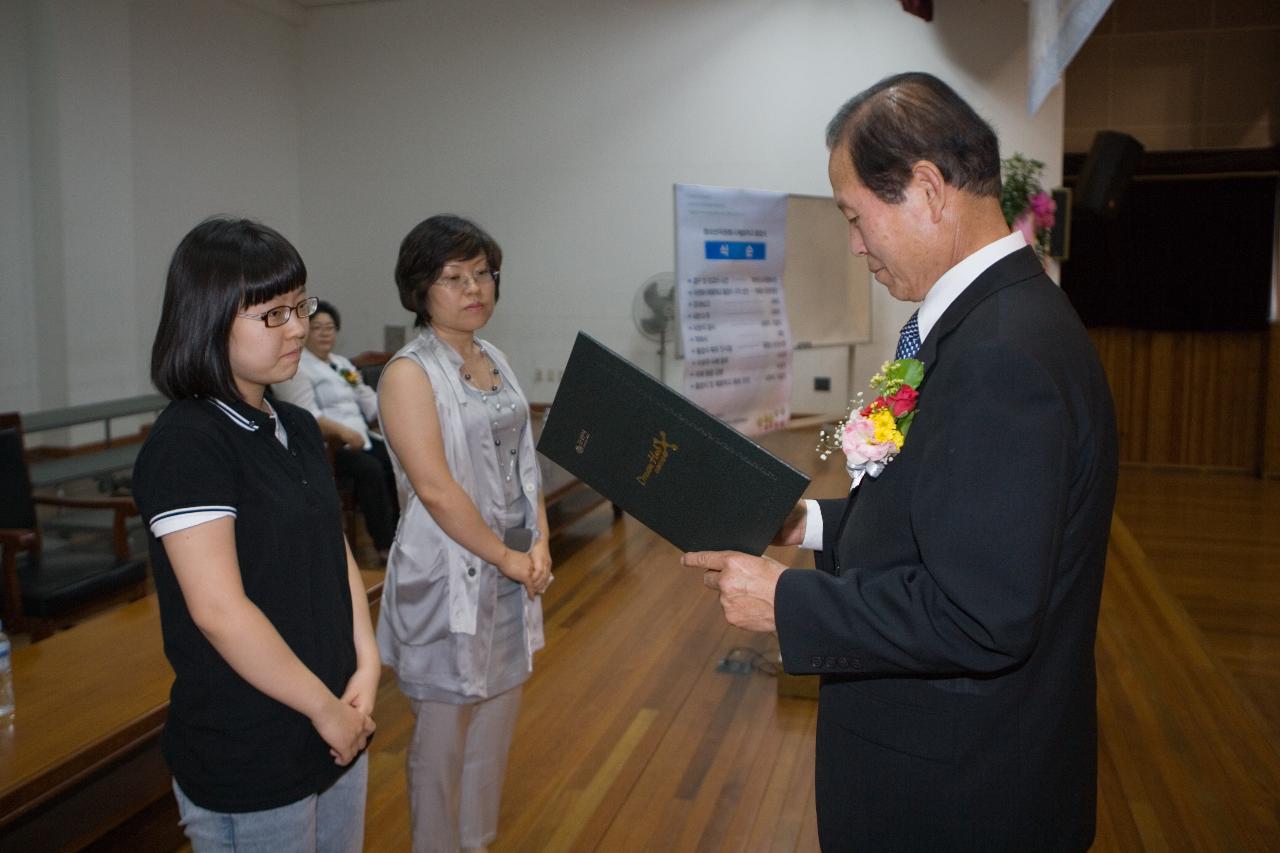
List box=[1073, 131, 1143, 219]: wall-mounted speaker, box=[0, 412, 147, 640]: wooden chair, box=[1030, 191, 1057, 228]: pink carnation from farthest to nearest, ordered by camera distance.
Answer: box=[1073, 131, 1143, 219]: wall-mounted speaker → box=[1030, 191, 1057, 228]: pink carnation → box=[0, 412, 147, 640]: wooden chair

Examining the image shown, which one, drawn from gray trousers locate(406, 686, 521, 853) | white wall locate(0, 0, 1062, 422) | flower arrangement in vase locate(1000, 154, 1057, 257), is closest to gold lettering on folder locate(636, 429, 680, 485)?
Answer: gray trousers locate(406, 686, 521, 853)

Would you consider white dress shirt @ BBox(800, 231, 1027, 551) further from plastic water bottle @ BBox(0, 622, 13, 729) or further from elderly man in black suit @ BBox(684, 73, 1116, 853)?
plastic water bottle @ BBox(0, 622, 13, 729)

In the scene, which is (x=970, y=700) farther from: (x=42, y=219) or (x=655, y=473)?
(x=42, y=219)

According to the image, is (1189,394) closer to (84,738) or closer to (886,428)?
(886,428)

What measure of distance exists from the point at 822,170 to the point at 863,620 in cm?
697

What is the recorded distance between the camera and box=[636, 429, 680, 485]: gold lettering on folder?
1.59 metres

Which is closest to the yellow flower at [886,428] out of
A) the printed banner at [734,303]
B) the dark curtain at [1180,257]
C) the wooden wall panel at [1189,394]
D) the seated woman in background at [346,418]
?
the printed banner at [734,303]

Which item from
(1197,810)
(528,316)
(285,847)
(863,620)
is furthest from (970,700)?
(528,316)

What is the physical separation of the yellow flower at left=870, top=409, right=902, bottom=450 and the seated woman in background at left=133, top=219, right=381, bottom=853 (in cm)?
83

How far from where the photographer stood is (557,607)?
4.68 m

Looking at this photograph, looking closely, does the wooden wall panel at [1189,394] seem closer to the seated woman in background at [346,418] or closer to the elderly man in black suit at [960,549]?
the seated woman in background at [346,418]

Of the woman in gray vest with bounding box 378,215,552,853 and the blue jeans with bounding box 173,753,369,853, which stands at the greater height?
Result: the woman in gray vest with bounding box 378,215,552,853

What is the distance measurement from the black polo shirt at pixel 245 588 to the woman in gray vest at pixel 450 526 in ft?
1.98

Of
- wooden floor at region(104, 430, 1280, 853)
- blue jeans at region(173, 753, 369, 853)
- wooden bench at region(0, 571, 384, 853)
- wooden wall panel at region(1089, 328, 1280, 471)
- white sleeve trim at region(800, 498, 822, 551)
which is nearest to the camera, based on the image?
blue jeans at region(173, 753, 369, 853)
